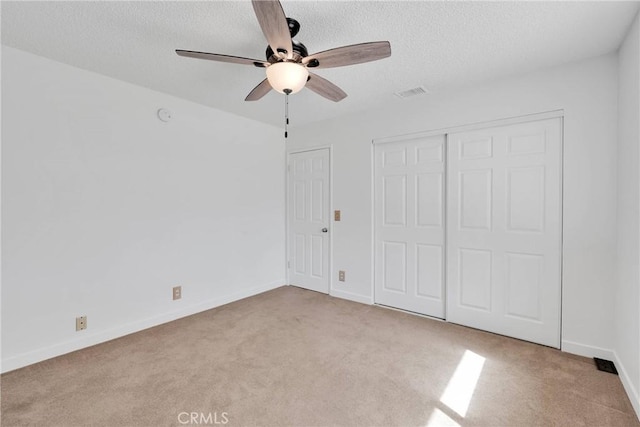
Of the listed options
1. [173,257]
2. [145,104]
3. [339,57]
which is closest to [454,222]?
[339,57]

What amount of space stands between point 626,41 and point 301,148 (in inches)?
123

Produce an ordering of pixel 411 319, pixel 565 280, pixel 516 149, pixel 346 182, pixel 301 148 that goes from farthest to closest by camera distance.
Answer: pixel 301 148
pixel 346 182
pixel 411 319
pixel 516 149
pixel 565 280

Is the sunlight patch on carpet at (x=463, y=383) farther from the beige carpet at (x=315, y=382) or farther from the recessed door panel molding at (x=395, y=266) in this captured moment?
the recessed door panel molding at (x=395, y=266)

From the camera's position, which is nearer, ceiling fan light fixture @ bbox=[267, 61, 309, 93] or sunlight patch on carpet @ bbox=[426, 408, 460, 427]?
sunlight patch on carpet @ bbox=[426, 408, 460, 427]

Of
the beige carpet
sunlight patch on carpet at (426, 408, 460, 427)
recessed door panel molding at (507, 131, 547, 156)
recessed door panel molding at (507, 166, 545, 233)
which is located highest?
recessed door panel molding at (507, 131, 547, 156)

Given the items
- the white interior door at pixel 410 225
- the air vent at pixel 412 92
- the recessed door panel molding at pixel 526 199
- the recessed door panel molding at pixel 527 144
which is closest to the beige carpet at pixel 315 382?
the white interior door at pixel 410 225

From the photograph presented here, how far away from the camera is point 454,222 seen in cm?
287

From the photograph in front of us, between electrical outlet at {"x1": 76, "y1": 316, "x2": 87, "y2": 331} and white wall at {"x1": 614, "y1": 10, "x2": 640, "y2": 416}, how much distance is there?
385 cm

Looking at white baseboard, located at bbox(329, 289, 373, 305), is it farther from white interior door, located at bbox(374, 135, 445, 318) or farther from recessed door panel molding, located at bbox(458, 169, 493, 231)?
recessed door panel molding, located at bbox(458, 169, 493, 231)

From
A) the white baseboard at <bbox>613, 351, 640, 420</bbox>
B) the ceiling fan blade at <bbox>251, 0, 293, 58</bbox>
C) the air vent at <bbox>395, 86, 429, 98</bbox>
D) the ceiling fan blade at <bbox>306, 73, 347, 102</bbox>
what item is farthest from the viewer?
the air vent at <bbox>395, 86, 429, 98</bbox>

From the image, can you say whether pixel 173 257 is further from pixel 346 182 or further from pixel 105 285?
pixel 346 182

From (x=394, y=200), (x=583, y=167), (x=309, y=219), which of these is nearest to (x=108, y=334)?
(x=309, y=219)

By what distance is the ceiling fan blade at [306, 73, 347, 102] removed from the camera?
200 centimetres

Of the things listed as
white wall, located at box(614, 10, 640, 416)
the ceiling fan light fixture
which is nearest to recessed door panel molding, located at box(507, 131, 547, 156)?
white wall, located at box(614, 10, 640, 416)
